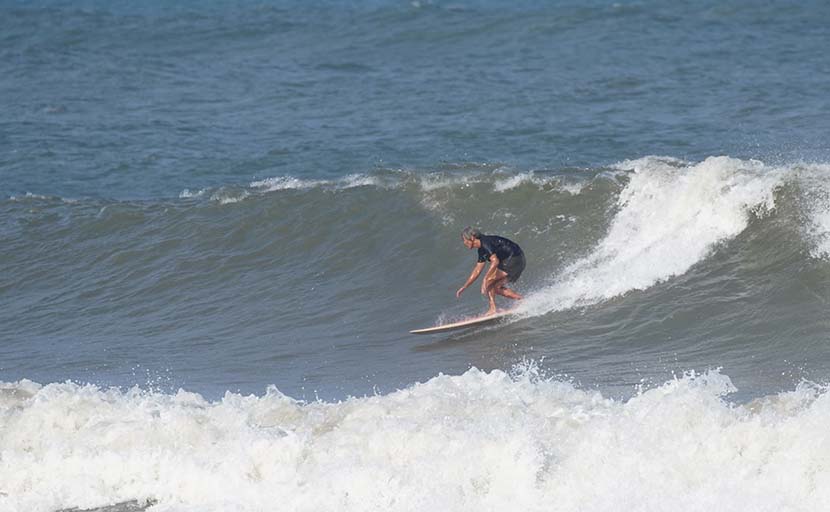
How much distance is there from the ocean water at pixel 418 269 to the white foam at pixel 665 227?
49 mm

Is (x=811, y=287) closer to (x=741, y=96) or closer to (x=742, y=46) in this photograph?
(x=741, y=96)

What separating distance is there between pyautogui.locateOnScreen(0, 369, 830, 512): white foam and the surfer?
303cm

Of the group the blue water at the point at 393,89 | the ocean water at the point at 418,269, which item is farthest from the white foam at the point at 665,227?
the blue water at the point at 393,89

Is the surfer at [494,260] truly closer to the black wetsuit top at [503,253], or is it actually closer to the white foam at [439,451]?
the black wetsuit top at [503,253]

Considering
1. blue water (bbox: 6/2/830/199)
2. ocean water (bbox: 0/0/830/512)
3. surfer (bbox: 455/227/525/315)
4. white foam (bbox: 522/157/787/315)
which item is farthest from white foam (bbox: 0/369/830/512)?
blue water (bbox: 6/2/830/199)

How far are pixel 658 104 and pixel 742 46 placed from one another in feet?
20.3

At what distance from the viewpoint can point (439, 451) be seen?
10.0m

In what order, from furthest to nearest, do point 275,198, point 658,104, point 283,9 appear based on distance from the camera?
point 283,9 → point 658,104 → point 275,198

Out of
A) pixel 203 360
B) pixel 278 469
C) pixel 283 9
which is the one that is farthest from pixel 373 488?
pixel 283 9

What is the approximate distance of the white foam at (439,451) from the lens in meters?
9.40

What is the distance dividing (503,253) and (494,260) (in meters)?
0.15

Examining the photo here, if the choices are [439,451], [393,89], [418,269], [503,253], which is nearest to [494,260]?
[503,253]

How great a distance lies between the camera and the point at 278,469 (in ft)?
33.6

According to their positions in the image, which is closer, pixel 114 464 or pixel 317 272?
pixel 114 464
